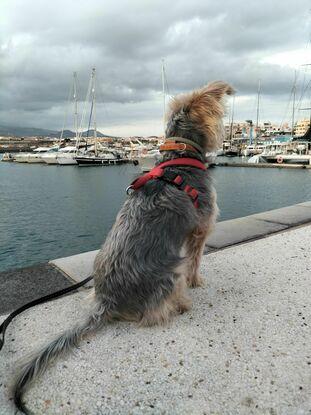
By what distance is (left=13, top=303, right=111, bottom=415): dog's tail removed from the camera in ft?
6.58

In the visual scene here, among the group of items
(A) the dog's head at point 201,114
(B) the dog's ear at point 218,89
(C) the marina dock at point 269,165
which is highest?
(B) the dog's ear at point 218,89

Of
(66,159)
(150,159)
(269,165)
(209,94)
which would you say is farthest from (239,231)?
(66,159)

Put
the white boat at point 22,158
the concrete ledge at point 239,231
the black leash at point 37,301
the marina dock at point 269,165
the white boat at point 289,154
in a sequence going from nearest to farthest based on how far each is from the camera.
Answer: the black leash at point 37,301
the concrete ledge at point 239,231
the marina dock at point 269,165
the white boat at point 289,154
the white boat at point 22,158

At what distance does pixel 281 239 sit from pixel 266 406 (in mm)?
3257

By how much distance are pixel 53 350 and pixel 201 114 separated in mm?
2135

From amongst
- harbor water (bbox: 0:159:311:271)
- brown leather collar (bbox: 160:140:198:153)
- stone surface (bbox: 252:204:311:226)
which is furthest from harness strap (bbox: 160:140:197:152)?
stone surface (bbox: 252:204:311:226)

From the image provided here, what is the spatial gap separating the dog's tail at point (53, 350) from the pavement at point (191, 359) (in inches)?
2.3

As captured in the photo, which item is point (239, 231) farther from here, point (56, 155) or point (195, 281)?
point (56, 155)

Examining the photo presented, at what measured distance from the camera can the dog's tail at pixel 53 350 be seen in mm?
2006

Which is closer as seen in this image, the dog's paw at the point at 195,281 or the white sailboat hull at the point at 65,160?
the dog's paw at the point at 195,281

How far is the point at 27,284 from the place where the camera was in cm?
343

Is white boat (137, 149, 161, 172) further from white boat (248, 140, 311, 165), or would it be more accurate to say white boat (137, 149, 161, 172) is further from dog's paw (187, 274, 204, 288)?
white boat (248, 140, 311, 165)

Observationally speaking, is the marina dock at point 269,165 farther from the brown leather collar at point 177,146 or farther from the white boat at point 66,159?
the brown leather collar at point 177,146

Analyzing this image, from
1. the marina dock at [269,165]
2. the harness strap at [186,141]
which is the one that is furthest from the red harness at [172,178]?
the marina dock at [269,165]
